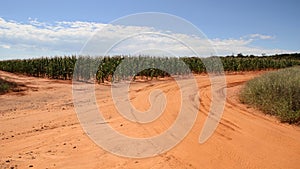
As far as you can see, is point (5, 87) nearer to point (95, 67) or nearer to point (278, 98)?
point (95, 67)

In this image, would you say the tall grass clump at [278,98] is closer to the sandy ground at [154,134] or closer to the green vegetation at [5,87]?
the sandy ground at [154,134]

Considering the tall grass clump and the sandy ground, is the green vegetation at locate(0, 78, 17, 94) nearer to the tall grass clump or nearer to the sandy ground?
the sandy ground

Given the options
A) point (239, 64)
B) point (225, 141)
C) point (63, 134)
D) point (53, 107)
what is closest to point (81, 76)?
point (53, 107)

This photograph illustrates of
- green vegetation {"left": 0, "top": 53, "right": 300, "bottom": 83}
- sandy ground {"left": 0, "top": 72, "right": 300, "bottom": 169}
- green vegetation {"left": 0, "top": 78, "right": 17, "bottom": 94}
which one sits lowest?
sandy ground {"left": 0, "top": 72, "right": 300, "bottom": 169}

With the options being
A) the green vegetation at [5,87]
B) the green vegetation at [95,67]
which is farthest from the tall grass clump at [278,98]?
the green vegetation at [5,87]

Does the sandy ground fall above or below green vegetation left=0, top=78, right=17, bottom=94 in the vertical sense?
below

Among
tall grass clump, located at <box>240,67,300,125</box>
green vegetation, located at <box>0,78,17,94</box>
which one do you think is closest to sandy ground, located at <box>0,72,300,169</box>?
tall grass clump, located at <box>240,67,300,125</box>

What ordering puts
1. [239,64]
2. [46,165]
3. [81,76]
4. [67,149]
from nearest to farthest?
[46,165] < [67,149] < [81,76] < [239,64]

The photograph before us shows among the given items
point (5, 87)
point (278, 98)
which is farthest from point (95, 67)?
point (278, 98)

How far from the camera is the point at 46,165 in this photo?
522 centimetres

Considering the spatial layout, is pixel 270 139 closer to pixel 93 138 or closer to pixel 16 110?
pixel 93 138

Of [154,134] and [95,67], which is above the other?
[95,67]

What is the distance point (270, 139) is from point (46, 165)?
435 centimetres

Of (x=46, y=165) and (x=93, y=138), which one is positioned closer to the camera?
(x=46, y=165)
